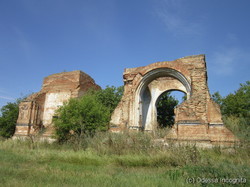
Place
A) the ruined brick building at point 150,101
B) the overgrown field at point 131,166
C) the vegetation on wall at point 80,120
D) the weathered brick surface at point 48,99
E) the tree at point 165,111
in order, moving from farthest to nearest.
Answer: the tree at point 165,111
the weathered brick surface at point 48,99
the vegetation on wall at point 80,120
the ruined brick building at point 150,101
the overgrown field at point 131,166

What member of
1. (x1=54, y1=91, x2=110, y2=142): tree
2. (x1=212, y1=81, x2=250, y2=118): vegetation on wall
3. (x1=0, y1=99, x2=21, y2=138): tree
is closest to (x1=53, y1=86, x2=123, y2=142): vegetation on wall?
(x1=54, y1=91, x2=110, y2=142): tree

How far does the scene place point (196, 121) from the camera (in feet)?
33.9

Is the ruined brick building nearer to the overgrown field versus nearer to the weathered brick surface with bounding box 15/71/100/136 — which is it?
the weathered brick surface with bounding box 15/71/100/136

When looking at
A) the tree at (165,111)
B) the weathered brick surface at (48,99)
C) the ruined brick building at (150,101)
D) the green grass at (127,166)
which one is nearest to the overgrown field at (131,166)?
the green grass at (127,166)

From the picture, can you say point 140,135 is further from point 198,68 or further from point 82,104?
point 198,68

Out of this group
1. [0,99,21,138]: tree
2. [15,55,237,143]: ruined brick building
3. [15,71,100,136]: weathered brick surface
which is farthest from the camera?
[0,99,21,138]: tree

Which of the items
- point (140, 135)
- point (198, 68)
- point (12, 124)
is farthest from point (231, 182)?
point (12, 124)

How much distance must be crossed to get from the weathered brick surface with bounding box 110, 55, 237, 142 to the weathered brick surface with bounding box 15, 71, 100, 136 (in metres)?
5.41

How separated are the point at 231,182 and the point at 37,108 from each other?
16338 mm

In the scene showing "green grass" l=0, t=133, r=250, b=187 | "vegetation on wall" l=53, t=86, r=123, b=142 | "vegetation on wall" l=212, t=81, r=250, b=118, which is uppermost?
"vegetation on wall" l=212, t=81, r=250, b=118

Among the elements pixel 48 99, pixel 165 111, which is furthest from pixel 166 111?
pixel 48 99

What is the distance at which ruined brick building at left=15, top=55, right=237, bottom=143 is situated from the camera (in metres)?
10.3

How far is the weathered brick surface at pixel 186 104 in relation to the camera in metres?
10.1

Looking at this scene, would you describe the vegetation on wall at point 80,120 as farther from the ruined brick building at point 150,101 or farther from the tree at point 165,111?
the tree at point 165,111
